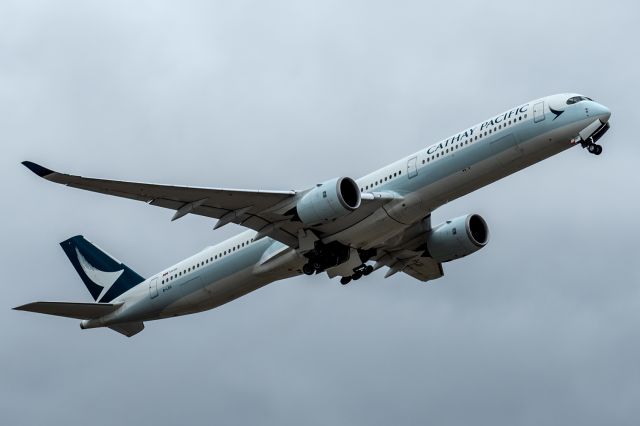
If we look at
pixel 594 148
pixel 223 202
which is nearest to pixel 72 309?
pixel 223 202

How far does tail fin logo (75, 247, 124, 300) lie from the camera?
59250mm

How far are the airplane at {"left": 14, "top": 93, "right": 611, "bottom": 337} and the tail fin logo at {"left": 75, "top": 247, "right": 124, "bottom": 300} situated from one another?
153 cm

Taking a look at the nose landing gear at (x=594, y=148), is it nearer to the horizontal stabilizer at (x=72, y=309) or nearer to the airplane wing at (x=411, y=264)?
the airplane wing at (x=411, y=264)

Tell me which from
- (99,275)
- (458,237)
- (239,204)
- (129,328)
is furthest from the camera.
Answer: (99,275)

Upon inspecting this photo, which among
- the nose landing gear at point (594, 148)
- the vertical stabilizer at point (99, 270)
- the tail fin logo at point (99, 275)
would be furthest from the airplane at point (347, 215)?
the tail fin logo at point (99, 275)

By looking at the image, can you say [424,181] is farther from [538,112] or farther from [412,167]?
[538,112]

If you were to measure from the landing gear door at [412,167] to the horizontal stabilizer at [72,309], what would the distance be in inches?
640

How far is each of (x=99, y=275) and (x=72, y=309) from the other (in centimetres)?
461

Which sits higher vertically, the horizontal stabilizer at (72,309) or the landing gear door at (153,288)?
the landing gear door at (153,288)

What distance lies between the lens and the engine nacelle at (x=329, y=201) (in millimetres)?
48062

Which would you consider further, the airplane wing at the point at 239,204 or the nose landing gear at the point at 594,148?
the airplane wing at the point at 239,204

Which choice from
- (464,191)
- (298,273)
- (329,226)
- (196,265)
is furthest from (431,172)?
(196,265)

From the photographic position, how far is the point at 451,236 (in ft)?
182

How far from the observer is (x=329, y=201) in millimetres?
48156
